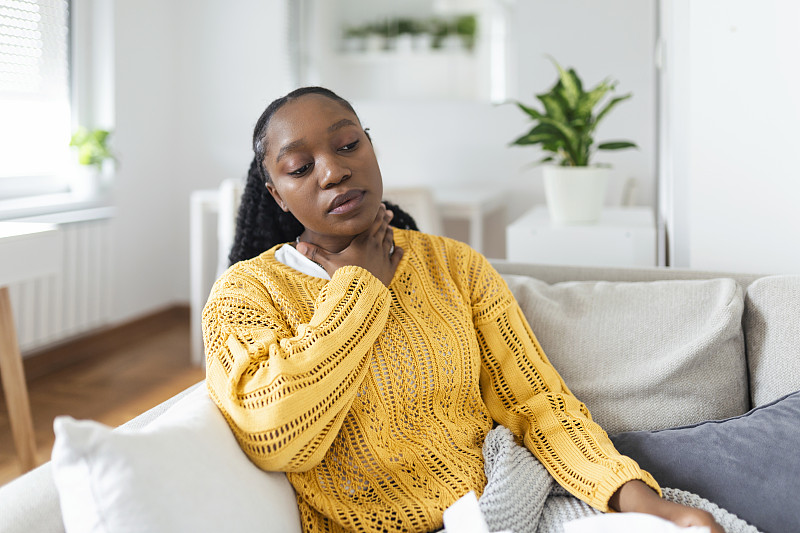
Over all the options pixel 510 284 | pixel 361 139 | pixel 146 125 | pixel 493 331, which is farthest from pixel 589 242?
pixel 146 125

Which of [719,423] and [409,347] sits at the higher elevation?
[409,347]

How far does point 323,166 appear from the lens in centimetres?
115

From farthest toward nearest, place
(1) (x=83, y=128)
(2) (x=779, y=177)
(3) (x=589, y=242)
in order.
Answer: (1) (x=83, y=128)
(3) (x=589, y=242)
(2) (x=779, y=177)

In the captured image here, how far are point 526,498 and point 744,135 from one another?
3.42 ft

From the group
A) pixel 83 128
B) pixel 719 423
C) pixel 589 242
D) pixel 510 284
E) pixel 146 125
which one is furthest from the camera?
pixel 146 125

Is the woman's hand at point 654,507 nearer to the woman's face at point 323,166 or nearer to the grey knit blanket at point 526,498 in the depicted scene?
the grey knit blanket at point 526,498

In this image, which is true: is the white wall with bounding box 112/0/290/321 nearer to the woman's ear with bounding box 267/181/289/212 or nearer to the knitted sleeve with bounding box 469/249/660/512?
the woman's ear with bounding box 267/181/289/212

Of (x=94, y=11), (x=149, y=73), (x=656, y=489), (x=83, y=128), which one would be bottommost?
(x=656, y=489)

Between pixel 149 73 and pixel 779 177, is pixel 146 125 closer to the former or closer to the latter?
pixel 149 73

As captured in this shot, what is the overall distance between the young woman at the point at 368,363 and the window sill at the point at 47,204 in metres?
2.05

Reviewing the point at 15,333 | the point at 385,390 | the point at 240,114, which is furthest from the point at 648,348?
the point at 240,114

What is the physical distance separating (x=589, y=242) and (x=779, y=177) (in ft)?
1.99

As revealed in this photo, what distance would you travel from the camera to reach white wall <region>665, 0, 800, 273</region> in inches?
63.1

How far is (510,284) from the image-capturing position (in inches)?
58.6
